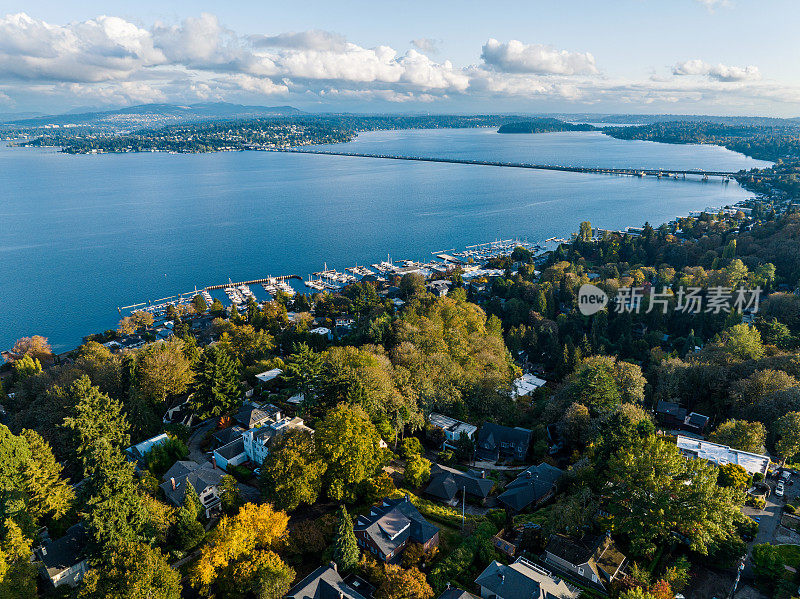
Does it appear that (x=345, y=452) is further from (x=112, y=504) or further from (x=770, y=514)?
(x=770, y=514)

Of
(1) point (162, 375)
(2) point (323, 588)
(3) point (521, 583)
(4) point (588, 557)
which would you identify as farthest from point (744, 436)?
(1) point (162, 375)

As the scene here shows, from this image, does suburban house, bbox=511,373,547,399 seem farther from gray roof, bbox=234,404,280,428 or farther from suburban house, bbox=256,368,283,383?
gray roof, bbox=234,404,280,428

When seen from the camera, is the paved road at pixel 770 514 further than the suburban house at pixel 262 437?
No

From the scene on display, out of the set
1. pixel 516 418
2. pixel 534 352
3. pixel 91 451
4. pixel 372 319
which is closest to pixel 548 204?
pixel 534 352

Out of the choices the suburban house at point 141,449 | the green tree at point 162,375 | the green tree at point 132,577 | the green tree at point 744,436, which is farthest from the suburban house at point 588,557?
the green tree at point 162,375

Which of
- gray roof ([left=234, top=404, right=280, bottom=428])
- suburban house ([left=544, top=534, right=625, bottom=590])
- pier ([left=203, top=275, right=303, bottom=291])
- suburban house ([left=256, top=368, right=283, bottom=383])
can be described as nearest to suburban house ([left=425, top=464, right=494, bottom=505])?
suburban house ([left=544, top=534, right=625, bottom=590])

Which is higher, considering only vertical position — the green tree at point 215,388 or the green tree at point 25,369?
the green tree at point 215,388

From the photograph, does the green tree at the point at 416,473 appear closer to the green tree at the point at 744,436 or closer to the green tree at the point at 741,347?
the green tree at the point at 744,436
